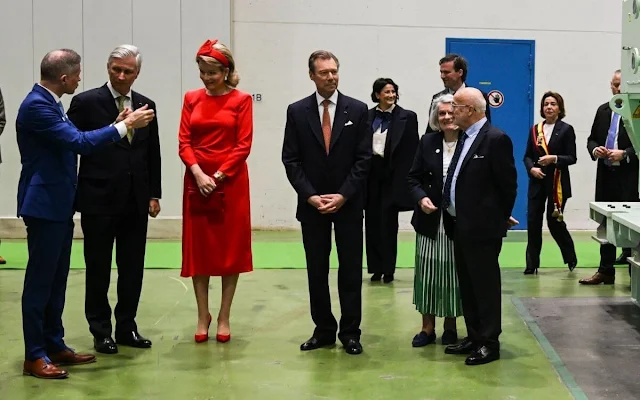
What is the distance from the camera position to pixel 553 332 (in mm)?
5164

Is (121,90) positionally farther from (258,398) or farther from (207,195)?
(258,398)

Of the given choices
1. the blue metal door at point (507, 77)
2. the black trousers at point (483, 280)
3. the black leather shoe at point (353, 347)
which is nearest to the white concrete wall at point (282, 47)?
the blue metal door at point (507, 77)

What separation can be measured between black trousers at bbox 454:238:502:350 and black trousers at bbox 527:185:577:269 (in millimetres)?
2633

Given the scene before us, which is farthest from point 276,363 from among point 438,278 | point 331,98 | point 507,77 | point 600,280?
point 507,77

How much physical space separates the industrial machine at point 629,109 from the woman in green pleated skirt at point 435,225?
987mm

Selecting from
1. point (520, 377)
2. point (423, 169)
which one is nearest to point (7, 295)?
point (423, 169)

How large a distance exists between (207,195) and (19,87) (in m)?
5.06

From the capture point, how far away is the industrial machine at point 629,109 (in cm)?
469

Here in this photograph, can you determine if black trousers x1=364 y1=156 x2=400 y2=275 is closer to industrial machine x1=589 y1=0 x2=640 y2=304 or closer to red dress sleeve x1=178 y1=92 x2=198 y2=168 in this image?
industrial machine x1=589 y1=0 x2=640 y2=304

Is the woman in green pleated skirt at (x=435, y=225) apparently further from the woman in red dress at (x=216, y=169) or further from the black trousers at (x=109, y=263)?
the black trousers at (x=109, y=263)

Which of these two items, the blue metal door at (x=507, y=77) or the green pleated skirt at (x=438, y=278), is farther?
the blue metal door at (x=507, y=77)

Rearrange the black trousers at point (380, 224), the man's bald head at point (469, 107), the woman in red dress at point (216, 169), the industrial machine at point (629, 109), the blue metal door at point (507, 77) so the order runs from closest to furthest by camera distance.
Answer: the man's bald head at point (469, 107) → the industrial machine at point (629, 109) → the woman in red dress at point (216, 169) → the black trousers at point (380, 224) → the blue metal door at point (507, 77)

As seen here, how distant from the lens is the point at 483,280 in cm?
450

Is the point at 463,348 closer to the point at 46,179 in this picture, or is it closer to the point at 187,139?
the point at 187,139
